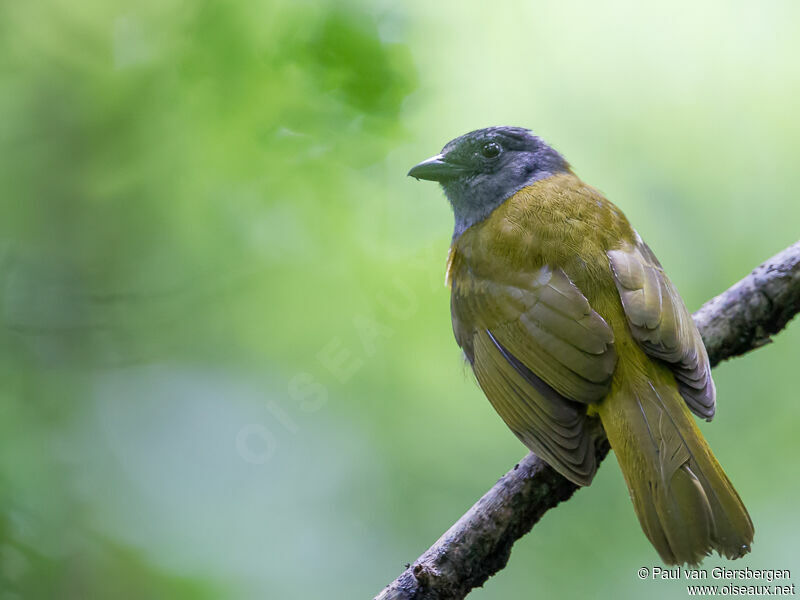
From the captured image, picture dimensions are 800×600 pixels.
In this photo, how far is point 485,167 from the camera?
3.03 meters

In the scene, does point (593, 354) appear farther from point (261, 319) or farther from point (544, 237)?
point (261, 319)

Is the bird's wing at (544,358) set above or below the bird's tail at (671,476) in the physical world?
above

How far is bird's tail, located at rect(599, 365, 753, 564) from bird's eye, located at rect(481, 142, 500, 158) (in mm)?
1320

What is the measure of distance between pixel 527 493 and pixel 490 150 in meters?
1.51

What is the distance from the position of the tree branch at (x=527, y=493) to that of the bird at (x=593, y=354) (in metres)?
0.18

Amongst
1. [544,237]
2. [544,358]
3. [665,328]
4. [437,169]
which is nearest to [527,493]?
[544,358]

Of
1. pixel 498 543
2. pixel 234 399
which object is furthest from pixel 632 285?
pixel 234 399

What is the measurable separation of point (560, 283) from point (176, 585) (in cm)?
174

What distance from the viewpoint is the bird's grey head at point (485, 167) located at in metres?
2.96

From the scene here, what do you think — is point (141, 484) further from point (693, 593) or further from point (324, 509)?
point (693, 593)

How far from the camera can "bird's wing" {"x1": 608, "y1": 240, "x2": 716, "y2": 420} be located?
2092mm

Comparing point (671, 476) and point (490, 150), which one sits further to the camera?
point (490, 150)

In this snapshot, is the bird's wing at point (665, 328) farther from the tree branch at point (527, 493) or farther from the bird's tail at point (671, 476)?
the tree branch at point (527, 493)

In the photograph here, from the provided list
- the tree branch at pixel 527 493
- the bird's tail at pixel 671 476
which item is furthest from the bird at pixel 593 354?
the tree branch at pixel 527 493
